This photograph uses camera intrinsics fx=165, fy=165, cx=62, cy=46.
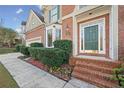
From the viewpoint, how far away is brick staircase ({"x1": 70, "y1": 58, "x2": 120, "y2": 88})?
670 centimetres

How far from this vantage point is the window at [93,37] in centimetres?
1007

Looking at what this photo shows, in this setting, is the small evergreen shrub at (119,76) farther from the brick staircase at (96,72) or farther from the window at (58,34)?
the window at (58,34)

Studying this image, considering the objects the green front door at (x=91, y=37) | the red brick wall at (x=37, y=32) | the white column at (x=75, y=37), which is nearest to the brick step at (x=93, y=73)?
the green front door at (x=91, y=37)

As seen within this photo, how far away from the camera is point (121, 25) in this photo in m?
8.72

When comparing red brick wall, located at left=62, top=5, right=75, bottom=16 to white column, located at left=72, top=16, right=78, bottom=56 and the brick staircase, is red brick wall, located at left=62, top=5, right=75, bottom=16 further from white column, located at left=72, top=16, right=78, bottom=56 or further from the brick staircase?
the brick staircase

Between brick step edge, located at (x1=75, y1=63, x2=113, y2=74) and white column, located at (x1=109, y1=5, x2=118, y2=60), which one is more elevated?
white column, located at (x1=109, y1=5, x2=118, y2=60)

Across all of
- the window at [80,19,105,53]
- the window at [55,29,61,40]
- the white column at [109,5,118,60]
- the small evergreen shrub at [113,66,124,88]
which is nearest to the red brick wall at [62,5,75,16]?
the window at [80,19,105,53]

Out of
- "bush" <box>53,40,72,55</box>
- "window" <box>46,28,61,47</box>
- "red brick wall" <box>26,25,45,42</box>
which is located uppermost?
"red brick wall" <box>26,25,45,42</box>

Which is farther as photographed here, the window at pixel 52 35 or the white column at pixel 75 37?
the window at pixel 52 35

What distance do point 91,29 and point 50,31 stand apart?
715 cm

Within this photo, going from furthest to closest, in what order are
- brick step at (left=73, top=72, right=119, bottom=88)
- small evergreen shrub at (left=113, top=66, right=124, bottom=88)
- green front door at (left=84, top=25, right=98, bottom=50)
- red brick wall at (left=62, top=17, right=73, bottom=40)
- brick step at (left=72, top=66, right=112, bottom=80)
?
red brick wall at (left=62, top=17, right=73, bottom=40)
green front door at (left=84, top=25, right=98, bottom=50)
brick step at (left=72, top=66, right=112, bottom=80)
brick step at (left=73, top=72, right=119, bottom=88)
small evergreen shrub at (left=113, top=66, right=124, bottom=88)
